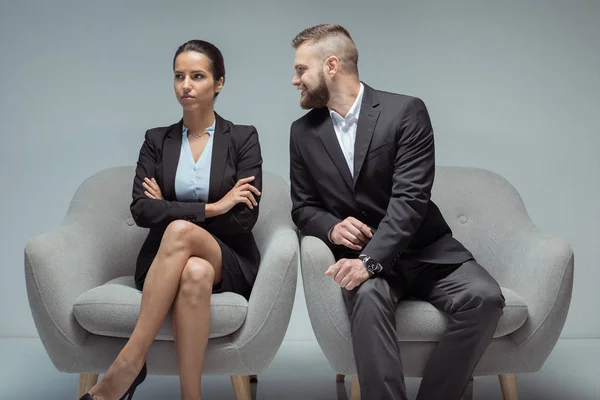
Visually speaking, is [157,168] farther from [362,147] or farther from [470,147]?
[470,147]

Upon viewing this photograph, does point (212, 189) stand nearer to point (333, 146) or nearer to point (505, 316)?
point (333, 146)

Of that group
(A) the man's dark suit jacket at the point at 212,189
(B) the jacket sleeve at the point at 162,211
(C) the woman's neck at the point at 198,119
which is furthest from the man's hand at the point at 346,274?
(C) the woman's neck at the point at 198,119

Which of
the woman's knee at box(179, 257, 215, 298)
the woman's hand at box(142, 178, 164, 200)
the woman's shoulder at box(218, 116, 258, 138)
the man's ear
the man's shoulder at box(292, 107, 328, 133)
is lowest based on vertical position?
the woman's knee at box(179, 257, 215, 298)

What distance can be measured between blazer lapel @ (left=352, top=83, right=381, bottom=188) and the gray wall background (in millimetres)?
1328

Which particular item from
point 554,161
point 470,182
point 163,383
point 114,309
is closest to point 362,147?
point 470,182

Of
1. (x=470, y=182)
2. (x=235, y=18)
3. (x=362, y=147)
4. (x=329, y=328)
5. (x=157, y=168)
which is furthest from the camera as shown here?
(x=235, y=18)

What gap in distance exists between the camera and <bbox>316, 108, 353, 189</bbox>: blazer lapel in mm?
3043

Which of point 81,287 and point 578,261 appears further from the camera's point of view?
point 578,261

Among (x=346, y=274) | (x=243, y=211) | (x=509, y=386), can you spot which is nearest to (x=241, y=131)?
(x=243, y=211)

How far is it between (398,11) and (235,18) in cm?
90

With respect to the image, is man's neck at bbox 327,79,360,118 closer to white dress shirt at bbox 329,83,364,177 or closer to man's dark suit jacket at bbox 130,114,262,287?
white dress shirt at bbox 329,83,364,177

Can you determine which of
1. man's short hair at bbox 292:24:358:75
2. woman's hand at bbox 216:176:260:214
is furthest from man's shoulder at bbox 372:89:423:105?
woman's hand at bbox 216:176:260:214

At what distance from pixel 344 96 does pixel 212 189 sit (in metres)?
0.66

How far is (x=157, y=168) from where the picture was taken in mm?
3293
